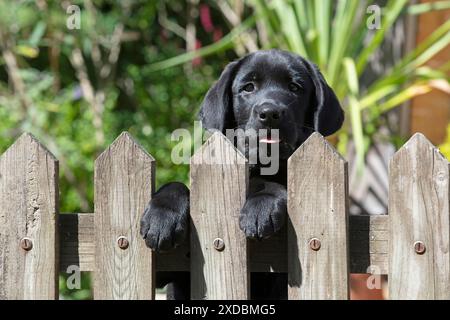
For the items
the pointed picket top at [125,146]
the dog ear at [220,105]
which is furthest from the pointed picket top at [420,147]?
the dog ear at [220,105]

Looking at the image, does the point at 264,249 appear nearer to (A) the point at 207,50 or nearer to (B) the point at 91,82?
(A) the point at 207,50

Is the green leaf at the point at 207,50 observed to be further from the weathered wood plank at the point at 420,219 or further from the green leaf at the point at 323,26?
the weathered wood plank at the point at 420,219

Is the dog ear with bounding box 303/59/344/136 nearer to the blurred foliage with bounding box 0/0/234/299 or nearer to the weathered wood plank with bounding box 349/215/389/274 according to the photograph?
the weathered wood plank with bounding box 349/215/389/274

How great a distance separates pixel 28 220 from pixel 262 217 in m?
0.75

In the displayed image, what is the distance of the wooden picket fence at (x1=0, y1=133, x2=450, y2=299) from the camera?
2424mm

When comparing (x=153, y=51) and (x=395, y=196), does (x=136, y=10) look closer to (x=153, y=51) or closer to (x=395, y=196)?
(x=153, y=51)

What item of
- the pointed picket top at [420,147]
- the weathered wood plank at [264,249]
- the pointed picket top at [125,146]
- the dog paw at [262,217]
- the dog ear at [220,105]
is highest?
the dog ear at [220,105]

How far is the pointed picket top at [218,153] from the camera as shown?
2.55 m

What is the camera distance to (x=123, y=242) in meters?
2.59

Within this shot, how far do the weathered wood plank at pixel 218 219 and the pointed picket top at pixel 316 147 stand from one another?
0.60 ft

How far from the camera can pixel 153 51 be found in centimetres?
684

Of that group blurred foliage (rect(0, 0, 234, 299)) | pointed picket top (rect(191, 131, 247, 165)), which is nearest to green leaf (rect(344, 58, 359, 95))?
blurred foliage (rect(0, 0, 234, 299))

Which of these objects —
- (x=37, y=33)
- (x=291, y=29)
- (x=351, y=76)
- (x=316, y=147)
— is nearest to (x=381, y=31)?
(x=351, y=76)

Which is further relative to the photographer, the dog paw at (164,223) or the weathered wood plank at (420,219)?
the dog paw at (164,223)
